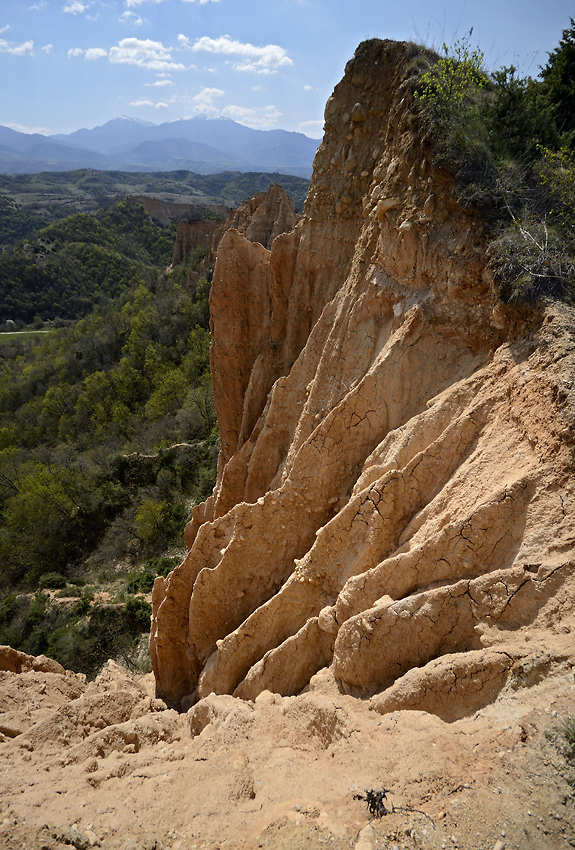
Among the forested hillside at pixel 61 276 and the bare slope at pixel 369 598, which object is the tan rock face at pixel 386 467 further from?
the forested hillside at pixel 61 276

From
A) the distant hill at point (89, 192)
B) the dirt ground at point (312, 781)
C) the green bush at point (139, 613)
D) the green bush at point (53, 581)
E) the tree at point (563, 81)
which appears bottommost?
A: the green bush at point (53, 581)

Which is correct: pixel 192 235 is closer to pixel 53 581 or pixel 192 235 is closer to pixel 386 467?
pixel 53 581

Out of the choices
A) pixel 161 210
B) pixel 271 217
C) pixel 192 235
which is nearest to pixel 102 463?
pixel 271 217

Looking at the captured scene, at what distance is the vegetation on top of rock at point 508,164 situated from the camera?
17.4ft

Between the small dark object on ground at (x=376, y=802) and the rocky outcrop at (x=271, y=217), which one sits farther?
the rocky outcrop at (x=271, y=217)

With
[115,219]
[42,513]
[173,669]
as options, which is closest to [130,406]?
[42,513]

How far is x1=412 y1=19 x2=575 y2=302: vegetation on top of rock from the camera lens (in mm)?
5306

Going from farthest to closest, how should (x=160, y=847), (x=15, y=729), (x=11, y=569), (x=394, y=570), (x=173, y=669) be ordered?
(x=11, y=569) < (x=173, y=669) < (x=15, y=729) < (x=394, y=570) < (x=160, y=847)

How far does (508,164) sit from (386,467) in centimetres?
499

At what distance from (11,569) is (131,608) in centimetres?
1259

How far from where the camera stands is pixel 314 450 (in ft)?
22.7

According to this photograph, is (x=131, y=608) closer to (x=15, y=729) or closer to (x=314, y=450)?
(x=15, y=729)

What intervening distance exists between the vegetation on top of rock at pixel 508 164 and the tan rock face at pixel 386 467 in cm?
31

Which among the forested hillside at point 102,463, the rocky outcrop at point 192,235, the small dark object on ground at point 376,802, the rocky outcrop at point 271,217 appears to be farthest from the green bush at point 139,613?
the rocky outcrop at point 192,235
